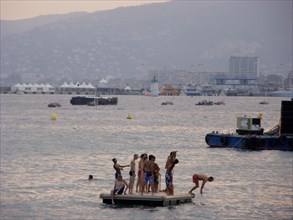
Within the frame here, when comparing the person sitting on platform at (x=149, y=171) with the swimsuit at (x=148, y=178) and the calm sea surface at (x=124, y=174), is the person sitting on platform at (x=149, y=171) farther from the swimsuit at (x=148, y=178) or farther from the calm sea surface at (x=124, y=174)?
the calm sea surface at (x=124, y=174)

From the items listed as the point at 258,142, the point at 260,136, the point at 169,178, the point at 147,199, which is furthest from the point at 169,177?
the point at 260,136

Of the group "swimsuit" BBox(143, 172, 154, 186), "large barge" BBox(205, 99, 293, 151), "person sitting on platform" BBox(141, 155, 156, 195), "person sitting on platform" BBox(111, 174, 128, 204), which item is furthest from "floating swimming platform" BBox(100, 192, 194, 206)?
"large barge" BBox(205, 99, 293, 151)

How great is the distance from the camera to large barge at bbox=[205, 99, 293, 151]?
7114cm

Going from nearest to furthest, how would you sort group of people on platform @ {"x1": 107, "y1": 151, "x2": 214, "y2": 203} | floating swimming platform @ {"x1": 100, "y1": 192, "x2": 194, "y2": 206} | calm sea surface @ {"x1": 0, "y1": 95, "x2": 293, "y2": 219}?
1. floating swimming platform @ {"x1": 100, "y1": 192, "x2": 194, "y2": 206}
2. group of people on platform @ {"x1": 107, "y1": 151, "x2": 214, "y2": 203}
3. calm sea surface @ {"x1": 0, "y1": 95, "x2": 293, "y2": 219}

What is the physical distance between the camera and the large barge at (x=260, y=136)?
71137 millimetres

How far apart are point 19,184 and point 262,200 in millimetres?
13365

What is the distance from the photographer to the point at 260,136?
243ft

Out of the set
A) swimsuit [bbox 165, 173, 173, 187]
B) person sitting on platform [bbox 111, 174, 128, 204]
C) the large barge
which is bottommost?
person sitting on platform [bbox 111, 174, 128, 204]

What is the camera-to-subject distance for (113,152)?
7488 centimetres

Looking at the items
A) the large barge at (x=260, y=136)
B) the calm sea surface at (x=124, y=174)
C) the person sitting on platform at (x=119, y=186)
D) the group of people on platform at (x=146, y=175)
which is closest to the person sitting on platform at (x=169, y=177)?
the group of people on platform at (x=146, y=175)

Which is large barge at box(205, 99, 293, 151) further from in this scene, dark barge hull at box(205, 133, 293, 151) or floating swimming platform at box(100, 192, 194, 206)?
floating swimming platform at box(100, 192, 194, 206)

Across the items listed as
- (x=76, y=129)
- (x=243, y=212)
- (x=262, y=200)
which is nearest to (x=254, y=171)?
(x=262, y=200)

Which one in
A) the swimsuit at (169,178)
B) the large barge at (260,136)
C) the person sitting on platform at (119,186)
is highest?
the large barge at (260,136)

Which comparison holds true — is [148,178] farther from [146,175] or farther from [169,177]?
[169,177]
